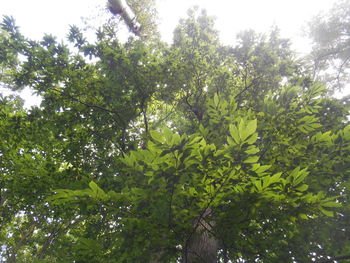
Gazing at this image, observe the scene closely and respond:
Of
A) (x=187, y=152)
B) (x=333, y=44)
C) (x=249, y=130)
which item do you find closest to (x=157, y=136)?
(x=187, y=152)

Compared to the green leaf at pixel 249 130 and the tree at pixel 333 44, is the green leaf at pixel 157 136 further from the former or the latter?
the tree at pixel 333 44

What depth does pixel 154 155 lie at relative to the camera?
2.13 metres

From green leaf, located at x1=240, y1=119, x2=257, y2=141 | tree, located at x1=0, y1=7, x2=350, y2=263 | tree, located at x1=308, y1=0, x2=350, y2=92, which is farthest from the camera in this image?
tree, located at x1=308, y1=0, x2=350, y2=92

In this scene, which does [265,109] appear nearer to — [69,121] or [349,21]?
[69,121]

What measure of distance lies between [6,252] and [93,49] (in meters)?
15.3

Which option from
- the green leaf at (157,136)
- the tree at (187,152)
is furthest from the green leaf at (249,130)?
the green leaf at (157,136)

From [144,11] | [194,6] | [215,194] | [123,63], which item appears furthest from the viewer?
[144,11]

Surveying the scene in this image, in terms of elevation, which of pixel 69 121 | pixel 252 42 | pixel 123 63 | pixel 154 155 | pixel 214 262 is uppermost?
pixel 252 42

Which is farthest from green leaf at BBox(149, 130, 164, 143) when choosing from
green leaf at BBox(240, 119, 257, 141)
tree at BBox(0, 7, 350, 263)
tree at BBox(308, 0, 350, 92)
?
tree at BBox(308, 0, 350, 92)

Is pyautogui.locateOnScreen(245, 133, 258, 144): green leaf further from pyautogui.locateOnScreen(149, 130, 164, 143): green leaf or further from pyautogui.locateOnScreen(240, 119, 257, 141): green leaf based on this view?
pyautogui.locateOnScreen(149, 130, 164, 143): green leaf

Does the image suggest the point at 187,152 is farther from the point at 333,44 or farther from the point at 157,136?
the point at 333,44

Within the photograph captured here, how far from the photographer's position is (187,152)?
83.4 inches

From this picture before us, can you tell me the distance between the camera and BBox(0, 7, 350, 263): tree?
2334 millimetres

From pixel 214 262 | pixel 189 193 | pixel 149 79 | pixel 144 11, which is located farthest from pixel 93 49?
pixel 144 11
